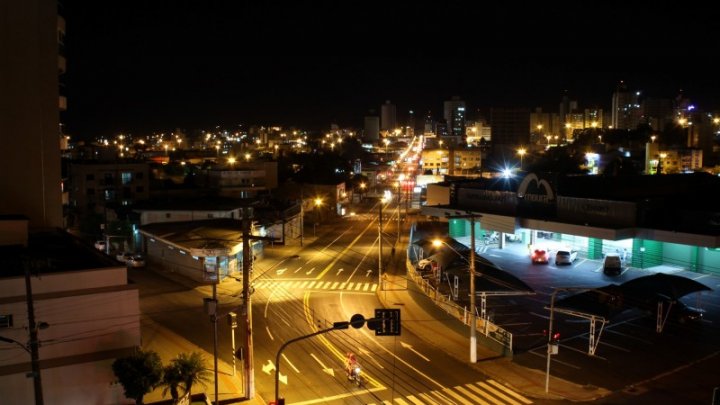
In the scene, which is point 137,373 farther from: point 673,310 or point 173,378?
point 673,310

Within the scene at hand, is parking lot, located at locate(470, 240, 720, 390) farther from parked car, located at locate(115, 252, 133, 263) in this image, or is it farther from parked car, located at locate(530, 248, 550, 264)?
parked car, located at locate(115, 252, 133, 263)

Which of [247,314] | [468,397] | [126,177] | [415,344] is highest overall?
[126,177]

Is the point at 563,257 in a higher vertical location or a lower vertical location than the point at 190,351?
higher

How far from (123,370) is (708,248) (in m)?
24.2

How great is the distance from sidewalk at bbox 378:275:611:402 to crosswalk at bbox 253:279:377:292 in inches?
41.8

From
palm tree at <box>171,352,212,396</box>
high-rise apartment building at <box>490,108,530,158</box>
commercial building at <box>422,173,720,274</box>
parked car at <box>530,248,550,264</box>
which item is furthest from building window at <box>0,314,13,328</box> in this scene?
high-rise apartment building at <box>490,108,530,158</box>

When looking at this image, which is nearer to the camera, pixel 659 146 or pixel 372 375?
pixel 372 375

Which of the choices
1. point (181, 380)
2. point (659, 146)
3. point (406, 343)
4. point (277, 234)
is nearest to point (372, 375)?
point (406, 343)

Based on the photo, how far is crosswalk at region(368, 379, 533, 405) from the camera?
15.3 metres

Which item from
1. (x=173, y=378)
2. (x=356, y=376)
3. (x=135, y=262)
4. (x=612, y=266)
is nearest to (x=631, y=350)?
(x=356, y=376)

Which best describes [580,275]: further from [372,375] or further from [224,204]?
[224,204]

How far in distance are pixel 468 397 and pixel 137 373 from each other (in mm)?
7694

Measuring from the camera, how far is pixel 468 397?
15617 millimetres

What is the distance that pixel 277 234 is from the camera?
40344 mm
